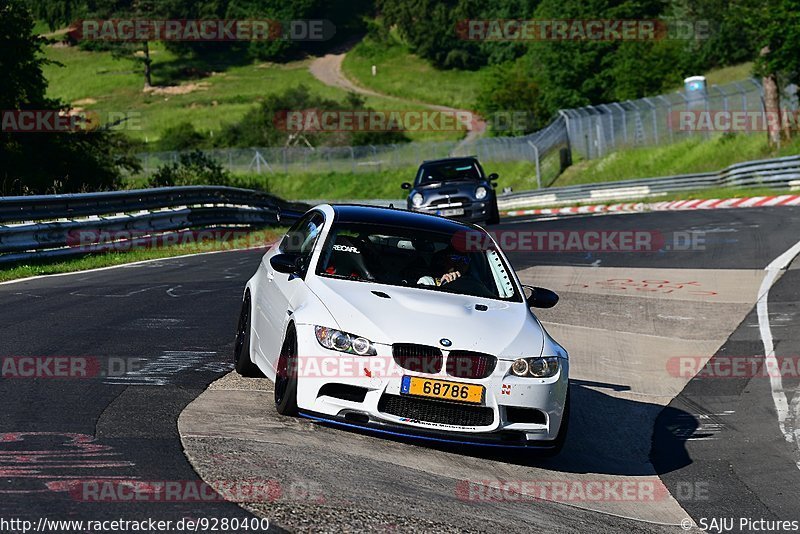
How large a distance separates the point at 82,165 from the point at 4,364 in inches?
920

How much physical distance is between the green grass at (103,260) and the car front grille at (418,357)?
10501mm

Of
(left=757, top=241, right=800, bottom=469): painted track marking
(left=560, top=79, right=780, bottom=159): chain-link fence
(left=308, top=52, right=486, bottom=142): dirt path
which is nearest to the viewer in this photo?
(left=757, top=241, right=800, bottom=469): painted track marking

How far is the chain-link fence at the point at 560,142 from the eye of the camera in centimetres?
4828

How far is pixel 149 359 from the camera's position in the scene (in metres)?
9.91

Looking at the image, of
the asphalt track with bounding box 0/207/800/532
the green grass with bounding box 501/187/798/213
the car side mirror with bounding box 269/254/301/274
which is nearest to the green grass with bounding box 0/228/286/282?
the asphalt track with bounding box 0/207/800/532

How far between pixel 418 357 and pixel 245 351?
7.66ft

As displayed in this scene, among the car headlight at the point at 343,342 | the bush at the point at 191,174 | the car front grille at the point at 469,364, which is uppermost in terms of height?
the car headlight at the point at 343,342

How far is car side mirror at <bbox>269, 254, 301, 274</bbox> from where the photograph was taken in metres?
8.59

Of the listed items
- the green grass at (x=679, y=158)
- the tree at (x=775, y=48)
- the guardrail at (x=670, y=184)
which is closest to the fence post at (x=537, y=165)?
the green grass at (x=679, y=158)

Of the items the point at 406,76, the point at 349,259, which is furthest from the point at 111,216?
the point at 406,76

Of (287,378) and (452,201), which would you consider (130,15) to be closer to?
(452,201)

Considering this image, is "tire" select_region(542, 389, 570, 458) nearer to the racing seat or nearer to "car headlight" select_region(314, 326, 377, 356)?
"car headlight" select_region(314, 326, 377, 356)

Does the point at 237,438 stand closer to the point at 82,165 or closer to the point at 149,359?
the point at 149,359

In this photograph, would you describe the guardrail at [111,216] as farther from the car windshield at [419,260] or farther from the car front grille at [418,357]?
the car front grille at [418,357]
